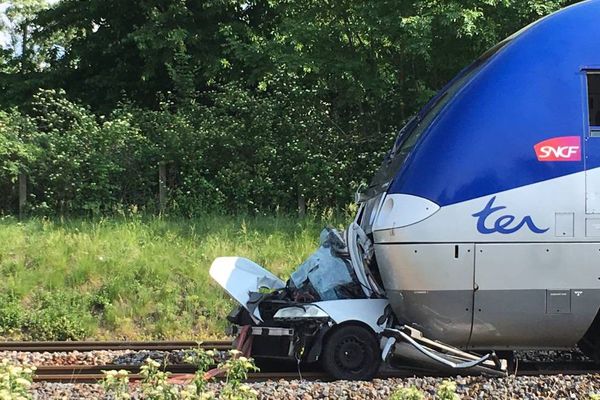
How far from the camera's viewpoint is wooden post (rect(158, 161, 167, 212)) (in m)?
12.6

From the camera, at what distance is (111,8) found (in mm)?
16203

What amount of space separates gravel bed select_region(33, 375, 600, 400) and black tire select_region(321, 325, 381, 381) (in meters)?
0.23

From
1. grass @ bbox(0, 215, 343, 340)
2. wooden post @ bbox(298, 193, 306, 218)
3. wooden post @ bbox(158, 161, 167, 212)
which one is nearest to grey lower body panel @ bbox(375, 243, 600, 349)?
grass @ bbox(0, 215, 343, 340)

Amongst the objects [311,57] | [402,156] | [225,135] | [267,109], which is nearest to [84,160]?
[225,135]

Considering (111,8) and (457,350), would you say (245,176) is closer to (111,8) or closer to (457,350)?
(111,8)

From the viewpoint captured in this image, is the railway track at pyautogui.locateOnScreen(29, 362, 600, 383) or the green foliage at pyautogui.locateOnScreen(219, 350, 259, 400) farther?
the railway track at pyautogui.locateOnScreen(29, 362, 600, 383)

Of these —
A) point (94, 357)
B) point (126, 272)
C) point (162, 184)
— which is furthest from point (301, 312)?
point (162, 184)

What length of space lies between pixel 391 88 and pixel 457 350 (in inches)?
348

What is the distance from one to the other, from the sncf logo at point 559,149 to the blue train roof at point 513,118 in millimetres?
41

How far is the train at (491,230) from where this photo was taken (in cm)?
491

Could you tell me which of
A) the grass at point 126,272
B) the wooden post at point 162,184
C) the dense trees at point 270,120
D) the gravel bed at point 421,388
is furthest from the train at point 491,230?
the wooden post at point 162,184

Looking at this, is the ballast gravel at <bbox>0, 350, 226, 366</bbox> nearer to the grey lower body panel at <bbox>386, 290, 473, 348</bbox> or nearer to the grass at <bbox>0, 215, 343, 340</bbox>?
the grass at <bbox>0, 215, 343, 340</bbox>

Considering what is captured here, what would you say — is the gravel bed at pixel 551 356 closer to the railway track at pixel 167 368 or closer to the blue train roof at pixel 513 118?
the railway track at pixel 167 368

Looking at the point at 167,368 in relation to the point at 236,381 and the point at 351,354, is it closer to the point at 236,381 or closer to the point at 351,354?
the point at 351,354
